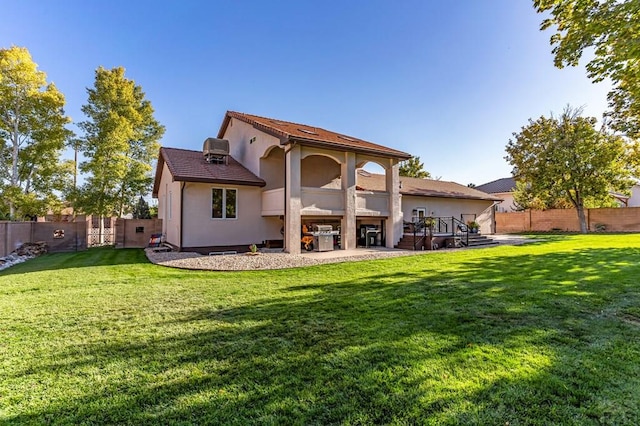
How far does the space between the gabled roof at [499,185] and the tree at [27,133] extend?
45120 mm

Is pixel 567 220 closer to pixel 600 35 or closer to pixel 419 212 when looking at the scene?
pixel 419 212

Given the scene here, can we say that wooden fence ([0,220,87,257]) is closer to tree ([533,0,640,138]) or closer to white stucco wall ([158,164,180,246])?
white stucco wall ([158,164,180,246])

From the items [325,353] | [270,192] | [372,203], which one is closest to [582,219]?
[372,203]

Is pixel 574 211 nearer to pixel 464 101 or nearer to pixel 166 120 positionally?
pixel 464 101

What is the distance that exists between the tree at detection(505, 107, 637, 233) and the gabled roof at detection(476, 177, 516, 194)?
16.7 meters

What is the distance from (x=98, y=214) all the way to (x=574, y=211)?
1424 inches

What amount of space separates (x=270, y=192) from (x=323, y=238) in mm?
3338

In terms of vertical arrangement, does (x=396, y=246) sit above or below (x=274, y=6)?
below

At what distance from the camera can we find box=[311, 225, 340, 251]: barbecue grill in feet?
44.5

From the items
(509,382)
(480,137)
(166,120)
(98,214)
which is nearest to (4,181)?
(98,214)

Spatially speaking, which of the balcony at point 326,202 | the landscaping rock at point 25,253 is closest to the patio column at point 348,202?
the balcony at point 326,202

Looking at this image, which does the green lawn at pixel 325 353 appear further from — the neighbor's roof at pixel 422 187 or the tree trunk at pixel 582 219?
the tree trunk at pixel 582 219

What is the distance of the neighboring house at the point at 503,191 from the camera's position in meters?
38.7

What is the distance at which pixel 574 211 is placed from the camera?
998 inches
